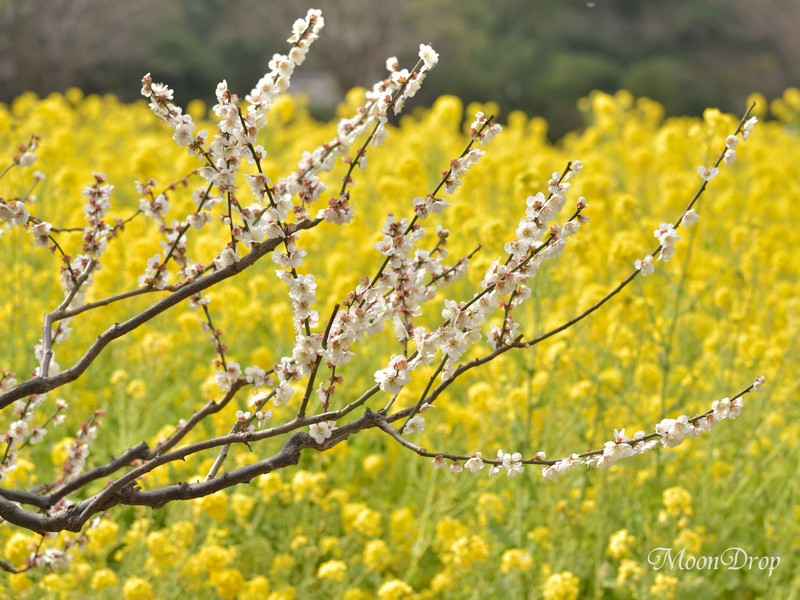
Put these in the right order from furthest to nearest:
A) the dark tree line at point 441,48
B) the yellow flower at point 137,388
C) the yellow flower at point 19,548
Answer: the dark tree line at point 441,48 < the yellow flower at point 137,388 < the yellow flower at point 19,548

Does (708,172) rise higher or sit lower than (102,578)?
higher

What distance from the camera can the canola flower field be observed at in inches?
123

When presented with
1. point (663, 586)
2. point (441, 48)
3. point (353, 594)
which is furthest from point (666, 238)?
point (441, 48)

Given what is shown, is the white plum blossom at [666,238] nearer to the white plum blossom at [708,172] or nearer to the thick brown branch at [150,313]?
the white plum blossom at [708,172]

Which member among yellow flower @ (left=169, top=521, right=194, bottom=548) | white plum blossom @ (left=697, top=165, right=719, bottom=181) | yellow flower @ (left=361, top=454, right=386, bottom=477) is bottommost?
yellow flower @ (left=169, top=521, right=194, bottom=548)

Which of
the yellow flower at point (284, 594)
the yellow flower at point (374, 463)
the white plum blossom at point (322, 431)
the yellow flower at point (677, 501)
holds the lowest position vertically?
the white plum blossom at point (322, 431)

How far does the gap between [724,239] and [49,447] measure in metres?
4.14

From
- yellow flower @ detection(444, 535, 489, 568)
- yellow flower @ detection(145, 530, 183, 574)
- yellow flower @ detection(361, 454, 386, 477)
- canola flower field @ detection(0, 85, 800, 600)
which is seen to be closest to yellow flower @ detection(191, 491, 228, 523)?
canola flower field @ detection(0, 85, 800, 600)

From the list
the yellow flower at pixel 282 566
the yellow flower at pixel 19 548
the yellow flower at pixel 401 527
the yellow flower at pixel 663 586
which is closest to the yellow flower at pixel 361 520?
the yellow flower at pixel 401 527

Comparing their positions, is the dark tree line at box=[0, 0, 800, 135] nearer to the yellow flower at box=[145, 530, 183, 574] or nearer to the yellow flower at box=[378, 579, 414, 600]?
the yellow flower at box=[145, 530, 183, 574]

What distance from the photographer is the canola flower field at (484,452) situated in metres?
3.12

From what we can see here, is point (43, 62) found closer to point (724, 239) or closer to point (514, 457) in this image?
point (724, 239)

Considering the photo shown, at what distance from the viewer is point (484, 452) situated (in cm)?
382

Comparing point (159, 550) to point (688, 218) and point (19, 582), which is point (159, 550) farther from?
point (688, 218)
